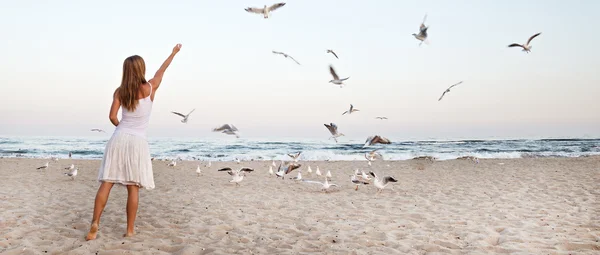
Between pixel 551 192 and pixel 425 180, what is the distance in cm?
328

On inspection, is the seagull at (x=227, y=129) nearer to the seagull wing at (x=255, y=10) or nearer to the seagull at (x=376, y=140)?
the seagull at (x=376, y=140)

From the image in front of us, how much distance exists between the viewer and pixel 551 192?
884cm

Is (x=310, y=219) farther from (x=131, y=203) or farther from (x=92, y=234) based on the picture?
(x=92, y=234)

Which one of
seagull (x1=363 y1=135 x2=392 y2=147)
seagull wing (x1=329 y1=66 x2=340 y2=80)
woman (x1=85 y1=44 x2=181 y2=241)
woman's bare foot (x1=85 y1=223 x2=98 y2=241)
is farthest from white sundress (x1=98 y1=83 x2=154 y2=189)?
seagull wing (x1=329 y1=66 x2=340 y2=80)

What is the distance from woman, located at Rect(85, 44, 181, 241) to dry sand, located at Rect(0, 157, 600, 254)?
705 millimetres

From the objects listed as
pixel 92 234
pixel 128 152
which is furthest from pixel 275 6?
pixel 92 234

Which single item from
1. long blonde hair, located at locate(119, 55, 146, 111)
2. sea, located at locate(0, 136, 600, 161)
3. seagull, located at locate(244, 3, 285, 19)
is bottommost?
sea, located at locate(0, 136, 600, 161)

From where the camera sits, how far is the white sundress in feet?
13.9

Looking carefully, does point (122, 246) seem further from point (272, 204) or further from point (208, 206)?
point (272, 204)

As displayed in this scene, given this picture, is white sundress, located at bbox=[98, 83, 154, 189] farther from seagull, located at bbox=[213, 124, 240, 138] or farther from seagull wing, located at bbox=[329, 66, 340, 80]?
seagull wing, located at bbox=[329, 66, 340, 80]

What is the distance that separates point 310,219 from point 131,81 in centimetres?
315

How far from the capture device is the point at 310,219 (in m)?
6.07

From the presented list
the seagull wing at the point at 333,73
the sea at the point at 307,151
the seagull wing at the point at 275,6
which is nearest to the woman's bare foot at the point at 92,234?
the seagull wing at the point at 275,6

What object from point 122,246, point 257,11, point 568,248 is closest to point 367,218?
point 568,248
